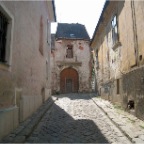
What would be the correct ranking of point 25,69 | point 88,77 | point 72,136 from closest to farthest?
point 72,136, point 25,69, point 88,77

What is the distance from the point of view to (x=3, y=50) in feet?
17.9

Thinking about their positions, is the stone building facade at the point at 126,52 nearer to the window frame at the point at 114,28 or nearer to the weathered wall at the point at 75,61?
the window frame at the point at 114,28

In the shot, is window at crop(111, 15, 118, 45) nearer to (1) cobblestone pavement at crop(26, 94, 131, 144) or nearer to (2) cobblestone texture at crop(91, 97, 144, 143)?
(2) cobblestone texture at crop(91, 97, 144, 143)

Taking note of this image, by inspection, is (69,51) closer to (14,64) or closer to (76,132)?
(14,64)

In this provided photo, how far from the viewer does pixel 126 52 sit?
8.38 metres

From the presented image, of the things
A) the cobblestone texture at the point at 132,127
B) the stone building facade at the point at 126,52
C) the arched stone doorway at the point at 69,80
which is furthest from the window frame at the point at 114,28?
the arched stone doorway at the point at 69,80

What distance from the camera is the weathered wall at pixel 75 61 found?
76.6 feet

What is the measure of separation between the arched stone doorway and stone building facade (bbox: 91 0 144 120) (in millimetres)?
12170

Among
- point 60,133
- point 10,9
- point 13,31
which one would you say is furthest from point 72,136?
point 10,9

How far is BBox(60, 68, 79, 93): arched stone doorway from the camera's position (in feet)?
78.5

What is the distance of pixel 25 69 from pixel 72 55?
55.3 feet

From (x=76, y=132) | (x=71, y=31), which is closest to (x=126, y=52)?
(x=76, y=132)

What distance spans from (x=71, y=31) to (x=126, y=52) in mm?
18468

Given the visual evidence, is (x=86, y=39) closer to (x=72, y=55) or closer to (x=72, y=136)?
(x=72, y=55)
